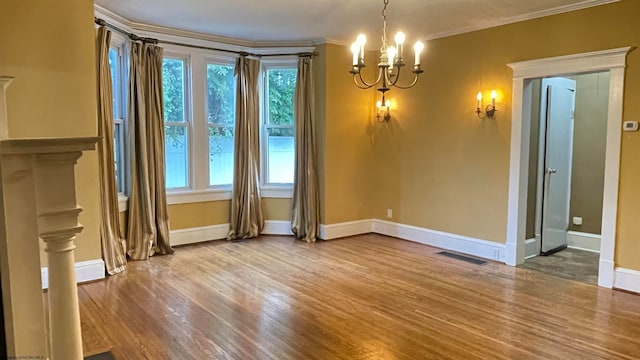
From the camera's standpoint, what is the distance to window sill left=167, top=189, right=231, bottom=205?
5633 mm

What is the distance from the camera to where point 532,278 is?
14.5 ft

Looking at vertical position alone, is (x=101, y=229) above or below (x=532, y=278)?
above

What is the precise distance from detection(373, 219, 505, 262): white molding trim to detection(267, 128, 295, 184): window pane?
1.54 m

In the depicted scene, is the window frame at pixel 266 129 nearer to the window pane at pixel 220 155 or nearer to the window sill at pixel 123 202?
the window pane at pixel 220 155

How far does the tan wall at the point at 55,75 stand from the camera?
3586 mm

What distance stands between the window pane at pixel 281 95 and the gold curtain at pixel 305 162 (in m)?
0.23

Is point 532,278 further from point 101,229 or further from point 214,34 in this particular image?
point 214,34

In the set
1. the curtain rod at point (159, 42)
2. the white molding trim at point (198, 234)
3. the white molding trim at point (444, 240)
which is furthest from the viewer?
the white molding trim at point (198, 234)

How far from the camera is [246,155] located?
6039 mm

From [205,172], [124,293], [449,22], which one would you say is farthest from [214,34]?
[124,293]

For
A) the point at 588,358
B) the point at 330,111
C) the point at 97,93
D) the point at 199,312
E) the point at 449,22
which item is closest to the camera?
the point at 588,358

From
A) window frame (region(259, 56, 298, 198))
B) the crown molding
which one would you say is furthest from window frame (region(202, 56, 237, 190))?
the crown molding

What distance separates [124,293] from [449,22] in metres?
4.45

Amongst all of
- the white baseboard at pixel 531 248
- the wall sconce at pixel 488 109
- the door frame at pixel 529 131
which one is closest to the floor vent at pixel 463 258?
the door frame at pixel 529 131
